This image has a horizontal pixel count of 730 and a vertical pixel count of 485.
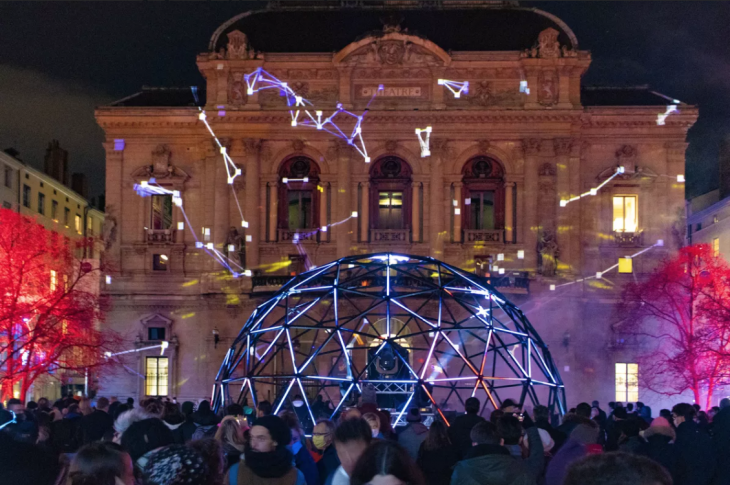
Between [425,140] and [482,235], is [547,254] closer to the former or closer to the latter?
[482,235]

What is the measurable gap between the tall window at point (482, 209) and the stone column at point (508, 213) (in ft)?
2.74

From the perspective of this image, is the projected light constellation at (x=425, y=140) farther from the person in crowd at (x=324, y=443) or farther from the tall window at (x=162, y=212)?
the person in crowd at (x=324, y=443)

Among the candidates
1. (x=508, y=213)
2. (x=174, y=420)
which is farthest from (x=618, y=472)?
(x=508, y=213)

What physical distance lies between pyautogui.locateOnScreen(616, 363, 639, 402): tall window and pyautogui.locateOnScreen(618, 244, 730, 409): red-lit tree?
0.61 metres

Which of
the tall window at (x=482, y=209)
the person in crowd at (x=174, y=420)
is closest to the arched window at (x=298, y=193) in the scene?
the tall window at (x=482, y=209)

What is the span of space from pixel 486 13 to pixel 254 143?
47.1 ft

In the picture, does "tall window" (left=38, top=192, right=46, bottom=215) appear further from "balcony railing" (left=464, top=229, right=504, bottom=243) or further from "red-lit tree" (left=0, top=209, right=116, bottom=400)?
"balcony railing" (left=464, top=229, right=504, bottom=243)

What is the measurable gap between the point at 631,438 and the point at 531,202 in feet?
118

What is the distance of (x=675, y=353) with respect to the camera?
47688mm

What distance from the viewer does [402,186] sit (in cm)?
4912

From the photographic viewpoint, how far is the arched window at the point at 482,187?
161 feet

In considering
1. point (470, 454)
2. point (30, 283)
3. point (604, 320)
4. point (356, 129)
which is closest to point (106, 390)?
point (30, 283)

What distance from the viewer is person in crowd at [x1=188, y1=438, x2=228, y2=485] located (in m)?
6.20

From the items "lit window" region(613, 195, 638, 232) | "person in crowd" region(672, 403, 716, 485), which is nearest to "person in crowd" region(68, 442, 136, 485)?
"person in crowd" region(672, 403, 716, 485)
